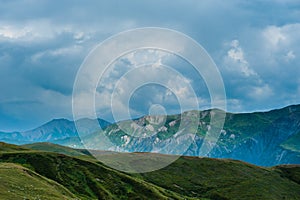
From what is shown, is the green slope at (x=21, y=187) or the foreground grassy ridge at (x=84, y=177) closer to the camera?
the green slope at (x=21, y=187)

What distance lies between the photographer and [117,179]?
148000 mm

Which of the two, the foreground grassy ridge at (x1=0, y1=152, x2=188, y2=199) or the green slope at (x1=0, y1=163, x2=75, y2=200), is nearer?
the green slope at (x1=0, y1=163, x2=75, y2=200)

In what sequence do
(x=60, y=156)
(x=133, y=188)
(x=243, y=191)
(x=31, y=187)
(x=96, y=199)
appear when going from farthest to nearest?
(x=243, y=191), (x=60, y=156), (x=133, y=188), (x=96, y=199), (x=31, y=187)

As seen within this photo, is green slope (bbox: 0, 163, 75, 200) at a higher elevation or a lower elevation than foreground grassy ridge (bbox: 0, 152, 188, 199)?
lower

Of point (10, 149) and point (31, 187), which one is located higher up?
point (10, 149)

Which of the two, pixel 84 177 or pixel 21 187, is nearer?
pixel 21 187

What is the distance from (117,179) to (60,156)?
26386 mm

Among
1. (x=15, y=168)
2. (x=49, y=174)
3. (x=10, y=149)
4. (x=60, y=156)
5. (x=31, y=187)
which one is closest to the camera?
(x=31, y=187)

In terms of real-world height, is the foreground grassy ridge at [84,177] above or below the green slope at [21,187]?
above

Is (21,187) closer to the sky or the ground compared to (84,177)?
closer to the ground

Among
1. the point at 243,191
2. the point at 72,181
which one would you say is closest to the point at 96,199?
the point at 72,181

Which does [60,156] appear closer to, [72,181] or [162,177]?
[72,181]

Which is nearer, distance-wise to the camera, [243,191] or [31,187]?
[31,187]

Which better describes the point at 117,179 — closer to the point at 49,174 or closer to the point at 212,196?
the point at 49,174
